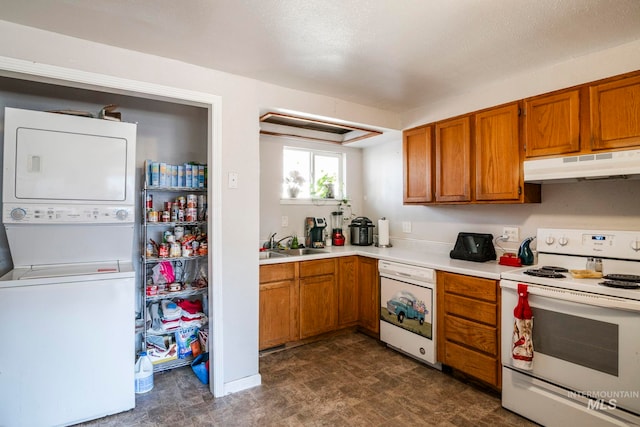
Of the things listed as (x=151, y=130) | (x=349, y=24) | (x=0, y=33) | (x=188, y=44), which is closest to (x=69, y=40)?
(x=0, y=33)

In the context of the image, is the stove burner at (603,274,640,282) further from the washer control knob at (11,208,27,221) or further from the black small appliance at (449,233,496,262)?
the washer control knob at (11,208,27,221)

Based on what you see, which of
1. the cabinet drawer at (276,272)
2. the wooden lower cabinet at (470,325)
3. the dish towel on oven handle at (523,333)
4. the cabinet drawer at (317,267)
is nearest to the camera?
the dish towel on oven handle at (523,333)

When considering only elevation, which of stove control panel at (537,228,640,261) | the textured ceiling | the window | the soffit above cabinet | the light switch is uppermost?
the textured ceiling

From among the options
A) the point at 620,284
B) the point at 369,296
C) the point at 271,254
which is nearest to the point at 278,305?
the point at 271,254

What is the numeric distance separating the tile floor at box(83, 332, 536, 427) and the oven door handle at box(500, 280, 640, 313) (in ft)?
2.55

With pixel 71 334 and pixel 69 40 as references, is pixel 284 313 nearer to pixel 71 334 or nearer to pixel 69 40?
pixel 71 334

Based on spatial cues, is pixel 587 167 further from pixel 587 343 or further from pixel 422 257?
pixel 422 257

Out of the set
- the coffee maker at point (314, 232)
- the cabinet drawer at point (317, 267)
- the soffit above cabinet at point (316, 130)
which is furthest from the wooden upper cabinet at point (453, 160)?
the coffee maker at point (314, 232)

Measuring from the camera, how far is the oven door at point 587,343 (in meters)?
1.59

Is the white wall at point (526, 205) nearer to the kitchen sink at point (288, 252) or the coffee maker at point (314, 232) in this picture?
the coffee maker at point (314, 232)

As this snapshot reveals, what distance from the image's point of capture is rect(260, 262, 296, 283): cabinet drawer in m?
2.72

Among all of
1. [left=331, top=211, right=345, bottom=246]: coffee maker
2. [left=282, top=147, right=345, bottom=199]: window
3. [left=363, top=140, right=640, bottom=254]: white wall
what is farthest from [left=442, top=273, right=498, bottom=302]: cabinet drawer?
[left=282, top=147, right=345, bottom=199]: window

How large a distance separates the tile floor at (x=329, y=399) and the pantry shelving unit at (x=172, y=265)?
0.87 ft

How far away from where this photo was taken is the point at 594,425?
1688 millimetres
